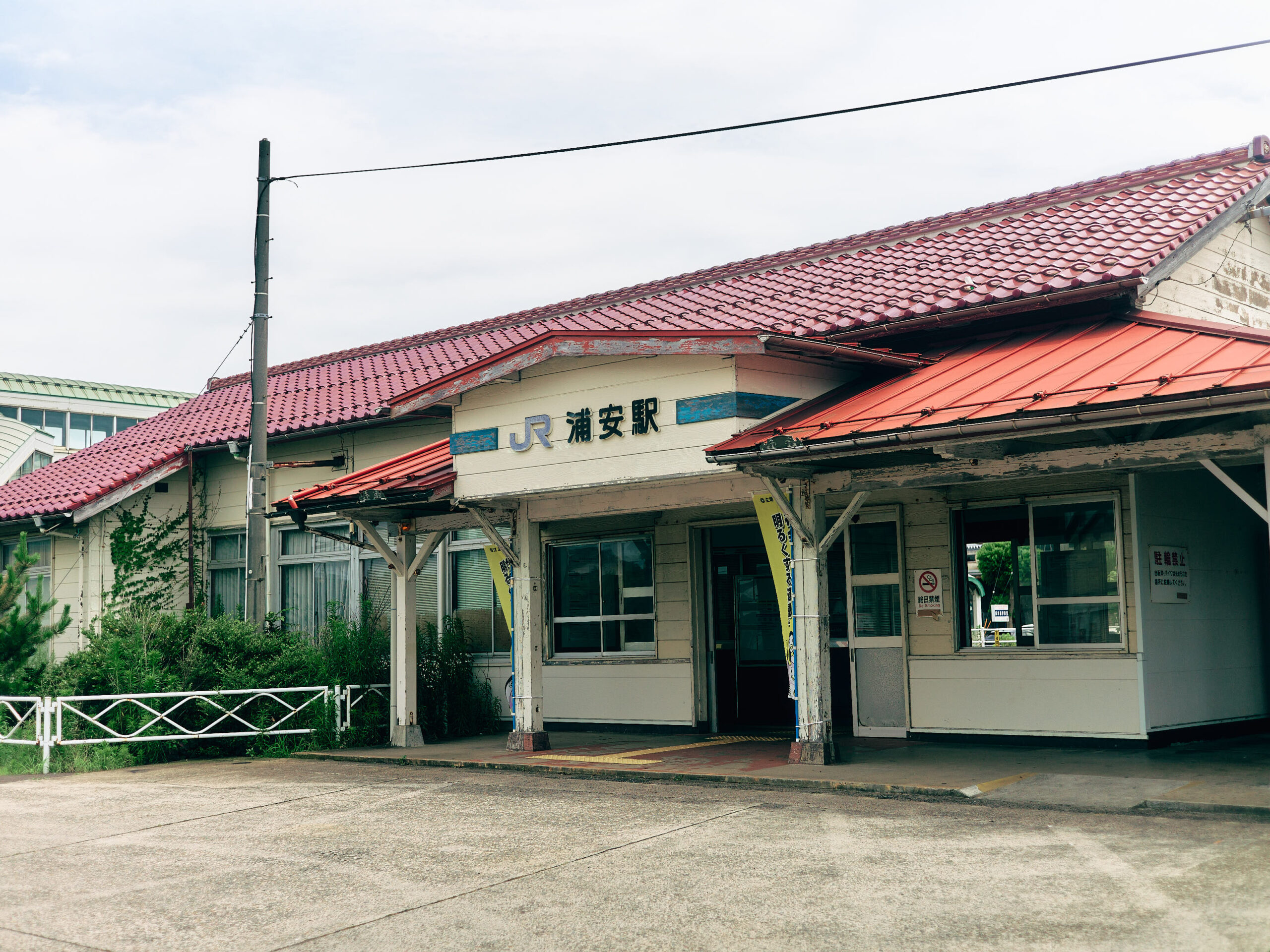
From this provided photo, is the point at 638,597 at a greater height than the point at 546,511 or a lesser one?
lesser

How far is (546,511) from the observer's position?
12656 mm

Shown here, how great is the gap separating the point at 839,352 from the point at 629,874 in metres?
5.15

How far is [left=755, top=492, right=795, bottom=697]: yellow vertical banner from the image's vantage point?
1052 centimetres

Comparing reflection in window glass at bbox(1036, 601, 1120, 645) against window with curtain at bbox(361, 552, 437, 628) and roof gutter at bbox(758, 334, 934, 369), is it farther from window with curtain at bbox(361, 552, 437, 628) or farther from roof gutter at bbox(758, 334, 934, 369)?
window with curtain at bbox(361, 552, 437, 628)

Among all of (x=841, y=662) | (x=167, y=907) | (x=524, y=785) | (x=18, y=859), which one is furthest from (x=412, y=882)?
(x=841, y=662)

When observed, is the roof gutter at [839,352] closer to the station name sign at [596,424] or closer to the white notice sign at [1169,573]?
the station name sign at [596,424]

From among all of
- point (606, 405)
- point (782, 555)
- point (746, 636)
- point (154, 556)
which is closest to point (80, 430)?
point (154, 556)

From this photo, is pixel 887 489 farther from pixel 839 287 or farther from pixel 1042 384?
pixel 839 287

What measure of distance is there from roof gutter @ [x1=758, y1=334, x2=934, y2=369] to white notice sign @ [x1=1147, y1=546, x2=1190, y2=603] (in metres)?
2.85

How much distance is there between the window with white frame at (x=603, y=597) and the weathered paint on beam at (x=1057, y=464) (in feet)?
15.3

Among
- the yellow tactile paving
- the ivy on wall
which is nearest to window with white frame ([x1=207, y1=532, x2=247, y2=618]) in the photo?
the ivy on wall

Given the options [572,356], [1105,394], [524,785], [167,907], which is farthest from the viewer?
[572,356]

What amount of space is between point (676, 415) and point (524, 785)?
3518 millimetres

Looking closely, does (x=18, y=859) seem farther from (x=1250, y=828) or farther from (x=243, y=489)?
(x=243, y=489)
